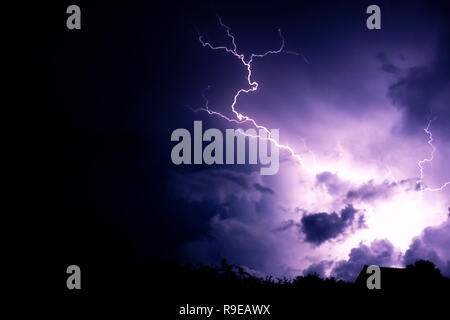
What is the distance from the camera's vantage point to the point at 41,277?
438cm

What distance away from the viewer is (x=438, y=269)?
41.2ft

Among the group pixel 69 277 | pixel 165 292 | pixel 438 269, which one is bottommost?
pixel 438 269

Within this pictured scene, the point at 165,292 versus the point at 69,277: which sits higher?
the point at 69,277
